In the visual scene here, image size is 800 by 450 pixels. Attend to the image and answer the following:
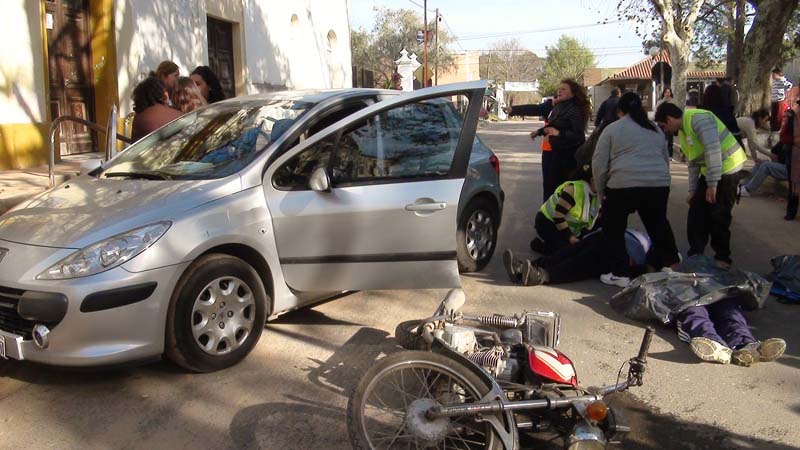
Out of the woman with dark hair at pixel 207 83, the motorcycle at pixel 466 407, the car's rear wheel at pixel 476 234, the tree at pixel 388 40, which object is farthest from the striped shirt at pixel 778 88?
the tree at pixel 388 40

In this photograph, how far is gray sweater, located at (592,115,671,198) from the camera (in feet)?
19.3

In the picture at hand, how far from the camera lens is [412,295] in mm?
5820

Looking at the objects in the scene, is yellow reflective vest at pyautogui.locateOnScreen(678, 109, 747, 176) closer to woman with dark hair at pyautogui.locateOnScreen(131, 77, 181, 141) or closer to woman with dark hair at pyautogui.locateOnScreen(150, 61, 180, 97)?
woman with dark hair at pyautogui.locateOnScreen(131, 77, 181, 141)

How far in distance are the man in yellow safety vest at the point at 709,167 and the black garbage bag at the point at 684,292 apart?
114 cm

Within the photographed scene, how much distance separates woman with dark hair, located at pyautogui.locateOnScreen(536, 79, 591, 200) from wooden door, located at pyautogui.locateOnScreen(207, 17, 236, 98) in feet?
32.9

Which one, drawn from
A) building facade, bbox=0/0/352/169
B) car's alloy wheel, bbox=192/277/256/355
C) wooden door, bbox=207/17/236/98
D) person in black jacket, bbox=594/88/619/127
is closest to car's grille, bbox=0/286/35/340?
car's alloy wheel, bbox=192/277/256/355

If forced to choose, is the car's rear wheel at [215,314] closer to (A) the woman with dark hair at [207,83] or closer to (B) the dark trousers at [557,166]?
(B) the dark trousers at [557,166]

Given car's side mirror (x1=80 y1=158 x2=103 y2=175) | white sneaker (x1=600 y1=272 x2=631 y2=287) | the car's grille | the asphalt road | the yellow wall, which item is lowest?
the asphalt road

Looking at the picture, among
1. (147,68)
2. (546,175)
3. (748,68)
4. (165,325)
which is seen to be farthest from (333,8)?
(165,325)

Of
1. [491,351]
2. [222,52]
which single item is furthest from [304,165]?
[222,52]

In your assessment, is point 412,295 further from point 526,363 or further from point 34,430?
point 34,430

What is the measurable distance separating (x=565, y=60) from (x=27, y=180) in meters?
78.0

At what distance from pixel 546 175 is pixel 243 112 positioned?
3727 mm

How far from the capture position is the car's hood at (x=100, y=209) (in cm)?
385
